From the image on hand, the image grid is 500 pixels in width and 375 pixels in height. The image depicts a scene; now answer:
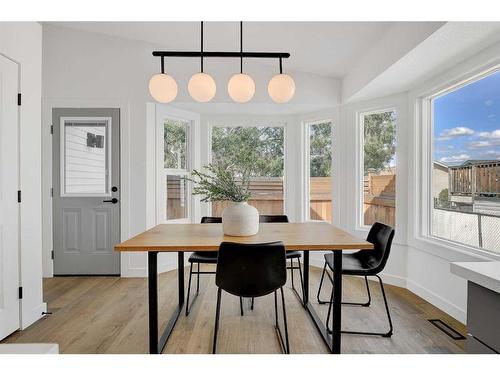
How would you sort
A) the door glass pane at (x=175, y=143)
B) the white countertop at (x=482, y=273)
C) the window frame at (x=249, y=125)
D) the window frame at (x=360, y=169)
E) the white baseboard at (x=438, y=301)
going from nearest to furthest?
the white countertop at (x=482, y=273)
the white baseboard at (x=438, y=301)
the window frame at (x=360, y=169)
the door glass pane at (x=175, y=143)
the window frame at (x=249, y=125)

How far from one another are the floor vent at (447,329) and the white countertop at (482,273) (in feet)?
4.74

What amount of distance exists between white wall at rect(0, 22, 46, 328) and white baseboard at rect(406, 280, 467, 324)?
3.40m

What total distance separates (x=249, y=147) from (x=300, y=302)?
94.8 inches

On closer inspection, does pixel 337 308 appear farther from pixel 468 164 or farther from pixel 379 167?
pixel 379 167

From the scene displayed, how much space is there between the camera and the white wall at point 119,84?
387 cm

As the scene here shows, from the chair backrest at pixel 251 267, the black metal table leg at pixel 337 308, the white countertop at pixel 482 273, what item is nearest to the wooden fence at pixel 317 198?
the black metal table leg at pixel 337 308

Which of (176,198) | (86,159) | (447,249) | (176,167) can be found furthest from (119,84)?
(447,249)

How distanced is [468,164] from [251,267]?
2.11 meters

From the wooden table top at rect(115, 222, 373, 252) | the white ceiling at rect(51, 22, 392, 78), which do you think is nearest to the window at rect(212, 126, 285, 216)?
the white ceiling at rect(51, 22, 392, 78)

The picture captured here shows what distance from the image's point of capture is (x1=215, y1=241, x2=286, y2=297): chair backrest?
6.28 feet

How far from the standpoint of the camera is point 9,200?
2.37m

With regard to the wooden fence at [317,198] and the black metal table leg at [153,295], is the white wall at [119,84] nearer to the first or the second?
the wooden fence at [317,198]

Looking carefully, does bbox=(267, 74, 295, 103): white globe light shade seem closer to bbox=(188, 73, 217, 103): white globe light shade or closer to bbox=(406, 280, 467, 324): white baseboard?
bbox=(188, 73, 217, 103): white globe light shade
